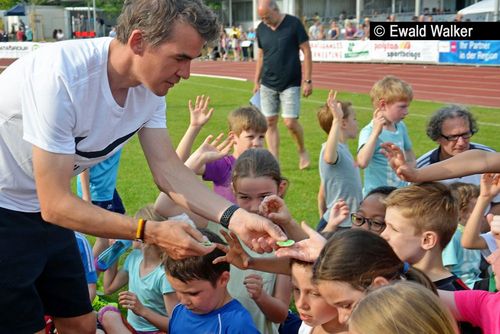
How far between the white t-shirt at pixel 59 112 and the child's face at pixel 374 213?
178cm

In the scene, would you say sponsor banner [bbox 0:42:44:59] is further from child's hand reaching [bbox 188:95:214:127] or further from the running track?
child's hand reaching [bbox 188:95:214:127]

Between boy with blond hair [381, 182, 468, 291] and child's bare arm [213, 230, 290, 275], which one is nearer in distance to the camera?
child's bare arm [213, 230, 290, 275]

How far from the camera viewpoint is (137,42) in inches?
118

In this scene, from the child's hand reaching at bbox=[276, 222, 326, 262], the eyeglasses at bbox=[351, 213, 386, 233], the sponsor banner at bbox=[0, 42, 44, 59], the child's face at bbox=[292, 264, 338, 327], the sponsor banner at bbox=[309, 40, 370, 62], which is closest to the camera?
the child's face at bbox=[292, 264, 338, 327]

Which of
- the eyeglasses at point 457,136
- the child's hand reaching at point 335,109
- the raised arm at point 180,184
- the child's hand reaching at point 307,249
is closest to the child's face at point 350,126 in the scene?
the child's hand reaching at point 335,109

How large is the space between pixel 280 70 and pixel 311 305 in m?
6.96

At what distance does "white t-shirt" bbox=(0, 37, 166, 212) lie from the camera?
2916 millimetres

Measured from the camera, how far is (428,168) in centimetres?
400

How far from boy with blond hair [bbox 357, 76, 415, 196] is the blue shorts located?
348 cm

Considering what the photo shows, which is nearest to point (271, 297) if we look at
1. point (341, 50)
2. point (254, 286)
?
point (254, 286)

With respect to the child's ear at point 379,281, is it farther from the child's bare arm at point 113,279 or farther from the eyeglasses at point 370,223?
the child's bare arm at point 113,279

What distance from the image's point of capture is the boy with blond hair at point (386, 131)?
19.5 ft

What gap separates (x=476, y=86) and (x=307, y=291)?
721 inches

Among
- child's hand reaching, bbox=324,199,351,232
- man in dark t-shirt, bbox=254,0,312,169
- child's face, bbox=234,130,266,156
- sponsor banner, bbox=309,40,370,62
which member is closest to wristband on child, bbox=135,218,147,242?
child's hand reaching, bbox=324,199,351,232
